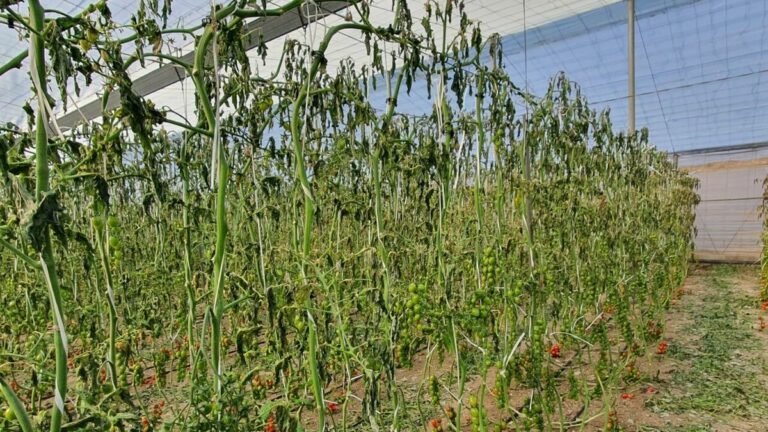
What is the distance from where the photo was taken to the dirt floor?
224 centimetres

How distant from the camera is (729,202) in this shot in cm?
696

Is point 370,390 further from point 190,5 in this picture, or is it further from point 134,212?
point 190,5

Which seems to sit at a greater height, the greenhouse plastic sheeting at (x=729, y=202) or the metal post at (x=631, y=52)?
the metal post at (x=631, y=52)

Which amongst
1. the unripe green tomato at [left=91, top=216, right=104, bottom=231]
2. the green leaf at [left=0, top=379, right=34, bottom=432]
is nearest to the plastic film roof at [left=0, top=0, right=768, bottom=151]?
the unripe green tomato at [left=91, top=216, right=104, bottom=231]

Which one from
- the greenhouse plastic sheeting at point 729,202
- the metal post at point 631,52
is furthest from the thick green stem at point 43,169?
the greenhouse plastic sheeting at point 729,202

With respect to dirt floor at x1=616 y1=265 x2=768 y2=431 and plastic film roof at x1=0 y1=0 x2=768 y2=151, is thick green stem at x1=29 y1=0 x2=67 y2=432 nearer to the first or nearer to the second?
dirt floor at x1=616 y1=265 x2=768 y2=431

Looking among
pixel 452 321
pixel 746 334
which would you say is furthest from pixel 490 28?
pixel 452 321

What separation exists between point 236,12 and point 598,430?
2.15m

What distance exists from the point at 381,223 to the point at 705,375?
236 centimetres

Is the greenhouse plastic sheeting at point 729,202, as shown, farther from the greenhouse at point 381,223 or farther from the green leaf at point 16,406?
the green leaf at point 16,406

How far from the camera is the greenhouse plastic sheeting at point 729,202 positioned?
6691 mm

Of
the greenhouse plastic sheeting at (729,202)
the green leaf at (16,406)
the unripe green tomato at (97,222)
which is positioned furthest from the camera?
the greenhouse plastic sheeting at (729,202)

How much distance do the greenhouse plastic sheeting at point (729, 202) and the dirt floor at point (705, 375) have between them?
9.68 feet

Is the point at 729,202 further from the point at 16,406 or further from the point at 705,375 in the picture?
the point at 16,406
